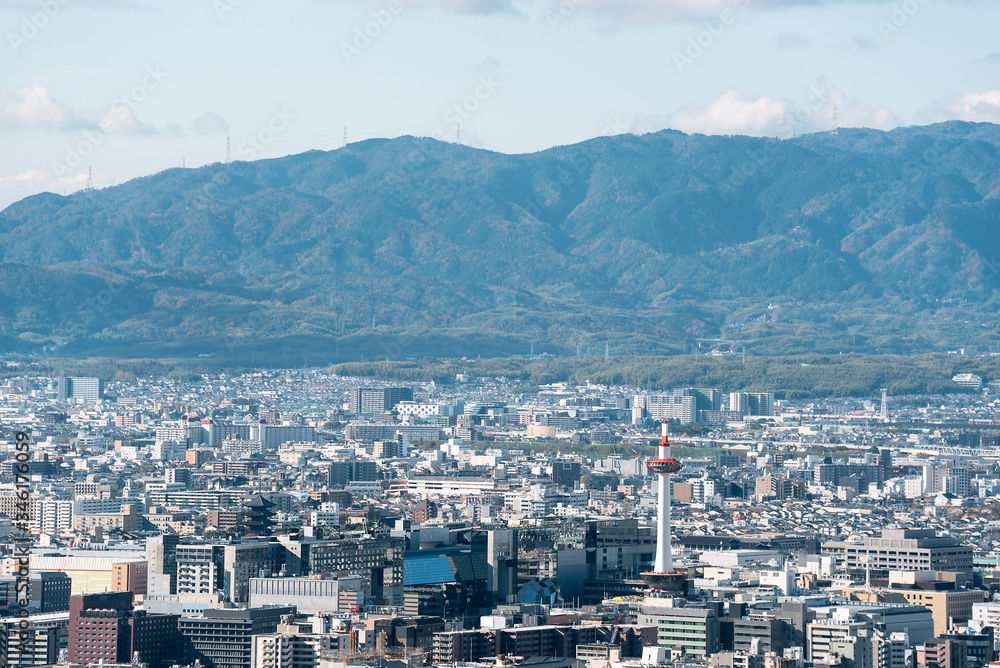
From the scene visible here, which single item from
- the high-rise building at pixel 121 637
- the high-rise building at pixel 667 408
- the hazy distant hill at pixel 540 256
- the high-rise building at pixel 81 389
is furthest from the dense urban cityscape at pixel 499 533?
the hazy distant hill at pixel 540 256

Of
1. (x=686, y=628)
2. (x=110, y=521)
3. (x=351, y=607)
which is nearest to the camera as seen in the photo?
(x=686, y=628)

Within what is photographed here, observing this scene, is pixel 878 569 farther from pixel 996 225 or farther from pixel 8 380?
pixel 996 225

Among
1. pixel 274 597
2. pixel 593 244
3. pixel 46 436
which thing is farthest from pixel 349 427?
pixel 593 244

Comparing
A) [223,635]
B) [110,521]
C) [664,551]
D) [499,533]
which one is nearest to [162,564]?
[499,533]

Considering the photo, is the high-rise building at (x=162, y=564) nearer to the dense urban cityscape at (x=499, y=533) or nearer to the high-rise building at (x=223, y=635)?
the dense urban cityscape at (x=499, y=533)

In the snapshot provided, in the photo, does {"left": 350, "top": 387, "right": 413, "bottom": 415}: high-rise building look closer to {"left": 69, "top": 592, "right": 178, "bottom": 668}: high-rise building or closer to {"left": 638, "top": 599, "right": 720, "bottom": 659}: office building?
{"left": 638, "top": 599, "right": 720, "bottom": 659}: office building

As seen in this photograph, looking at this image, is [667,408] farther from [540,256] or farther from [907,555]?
[540,256]

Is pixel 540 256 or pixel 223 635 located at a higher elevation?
pixel 540 256

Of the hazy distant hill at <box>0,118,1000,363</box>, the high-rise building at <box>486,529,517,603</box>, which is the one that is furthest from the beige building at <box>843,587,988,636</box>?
the hazy distant hill at <box>0,118,1000,363</box>
